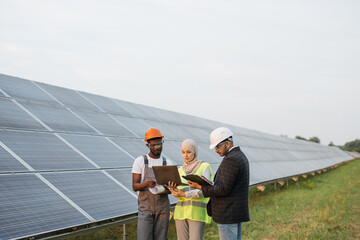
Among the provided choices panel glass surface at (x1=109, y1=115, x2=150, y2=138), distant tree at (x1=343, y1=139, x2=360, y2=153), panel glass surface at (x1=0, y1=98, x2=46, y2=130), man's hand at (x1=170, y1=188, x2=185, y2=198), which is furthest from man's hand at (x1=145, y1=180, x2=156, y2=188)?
distant tree at (x1=343, y1=139, x2=360, y2=153)

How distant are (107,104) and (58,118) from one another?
3725 mm

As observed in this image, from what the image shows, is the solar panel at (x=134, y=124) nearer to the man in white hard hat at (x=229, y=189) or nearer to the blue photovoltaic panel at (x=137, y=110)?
the blue photovoltaic panel at (x=137, y=110)

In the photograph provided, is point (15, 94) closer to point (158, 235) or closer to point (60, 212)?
point (60, 212)

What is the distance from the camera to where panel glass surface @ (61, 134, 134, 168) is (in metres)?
7.65

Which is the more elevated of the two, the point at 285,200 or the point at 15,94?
the point at 15,94

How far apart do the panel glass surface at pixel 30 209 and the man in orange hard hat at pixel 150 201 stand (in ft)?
3.16

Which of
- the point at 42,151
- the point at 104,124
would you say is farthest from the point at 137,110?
the point at 42,151

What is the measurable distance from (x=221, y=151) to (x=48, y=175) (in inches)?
121

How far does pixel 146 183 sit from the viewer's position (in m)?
4.95

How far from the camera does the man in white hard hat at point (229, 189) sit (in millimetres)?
4676

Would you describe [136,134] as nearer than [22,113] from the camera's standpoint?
No

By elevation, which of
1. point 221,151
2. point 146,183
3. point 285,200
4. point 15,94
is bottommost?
point 285,200

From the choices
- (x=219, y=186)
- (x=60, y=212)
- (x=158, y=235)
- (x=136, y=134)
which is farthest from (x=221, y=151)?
(x=136, y=134)

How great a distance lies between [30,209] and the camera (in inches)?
197
